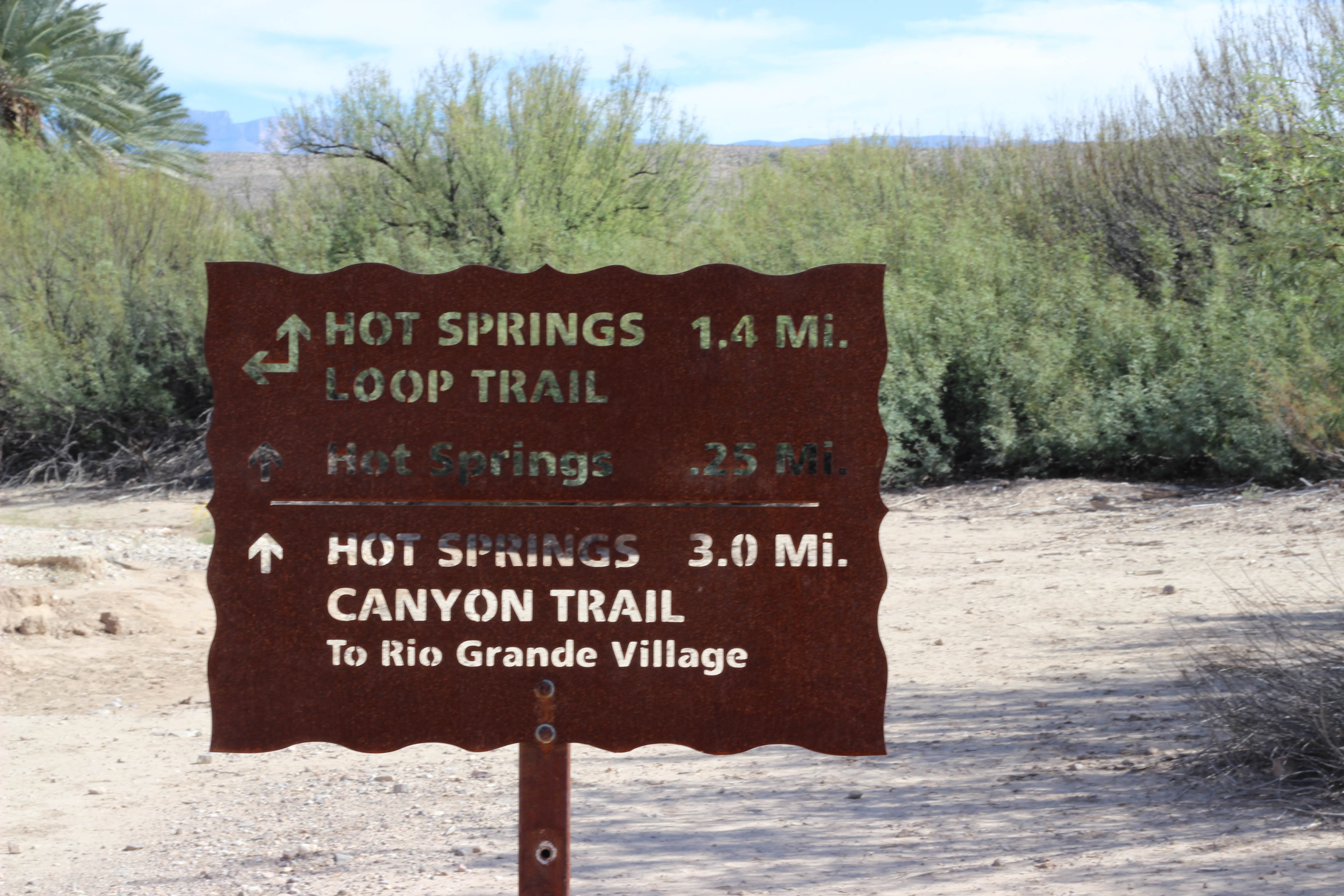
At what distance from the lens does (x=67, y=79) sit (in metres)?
24.0

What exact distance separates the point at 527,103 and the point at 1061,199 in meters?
8.11

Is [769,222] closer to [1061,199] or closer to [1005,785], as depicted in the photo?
[1061,199]

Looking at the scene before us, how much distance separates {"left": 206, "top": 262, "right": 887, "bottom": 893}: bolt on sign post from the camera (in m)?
Result: 2.88

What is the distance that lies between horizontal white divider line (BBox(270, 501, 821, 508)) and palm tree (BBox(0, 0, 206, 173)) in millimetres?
24204

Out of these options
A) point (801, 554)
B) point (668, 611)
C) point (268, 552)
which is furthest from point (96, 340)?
point (801, 554)

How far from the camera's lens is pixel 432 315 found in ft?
9.57

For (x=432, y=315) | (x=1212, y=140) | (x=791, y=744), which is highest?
(x=1212, y=140)

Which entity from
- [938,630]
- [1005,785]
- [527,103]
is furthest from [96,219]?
[1005,785]

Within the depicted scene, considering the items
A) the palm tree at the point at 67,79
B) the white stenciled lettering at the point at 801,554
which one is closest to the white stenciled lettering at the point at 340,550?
the white stenciled lettering at the point at 801,554

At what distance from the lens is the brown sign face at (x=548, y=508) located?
2.88 metres

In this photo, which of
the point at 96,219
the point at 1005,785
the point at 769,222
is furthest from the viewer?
the point at 96,219

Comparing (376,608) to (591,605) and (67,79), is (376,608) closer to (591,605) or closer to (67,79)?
(591,605)

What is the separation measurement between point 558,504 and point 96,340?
17274 mm

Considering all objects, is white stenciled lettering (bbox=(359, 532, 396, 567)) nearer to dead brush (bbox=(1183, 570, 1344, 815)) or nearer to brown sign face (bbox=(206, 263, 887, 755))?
brown sign face (bbox=(206, 263, 887, 755))
